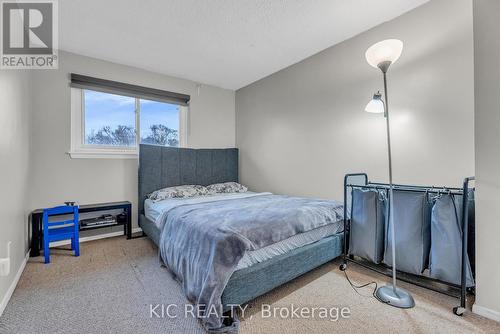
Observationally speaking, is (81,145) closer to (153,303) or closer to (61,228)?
(61,228)

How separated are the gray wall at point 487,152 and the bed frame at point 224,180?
1.05 metres

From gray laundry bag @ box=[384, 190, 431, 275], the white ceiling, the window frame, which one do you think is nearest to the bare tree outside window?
the window frame

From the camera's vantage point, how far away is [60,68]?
2.93 m

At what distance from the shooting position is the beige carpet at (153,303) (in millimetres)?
1455

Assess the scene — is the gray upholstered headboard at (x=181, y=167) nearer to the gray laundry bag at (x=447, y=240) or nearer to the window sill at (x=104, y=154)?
the window sill at (x=104, y=154)

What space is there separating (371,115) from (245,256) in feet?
6.79

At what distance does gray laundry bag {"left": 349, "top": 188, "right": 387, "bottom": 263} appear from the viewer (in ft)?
6.83

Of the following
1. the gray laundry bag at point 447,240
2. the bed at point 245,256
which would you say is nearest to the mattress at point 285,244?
Answer: the bed at point 245,256

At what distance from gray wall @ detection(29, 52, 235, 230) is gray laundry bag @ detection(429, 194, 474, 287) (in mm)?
3619

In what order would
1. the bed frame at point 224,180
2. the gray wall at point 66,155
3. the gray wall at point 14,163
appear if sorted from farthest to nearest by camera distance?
the gray wall at point 66,155 < the gray wall at point 14,163 < the bed frame at point 224,180

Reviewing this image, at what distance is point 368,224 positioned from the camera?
83.9 inches

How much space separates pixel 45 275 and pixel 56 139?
1.67 meters
